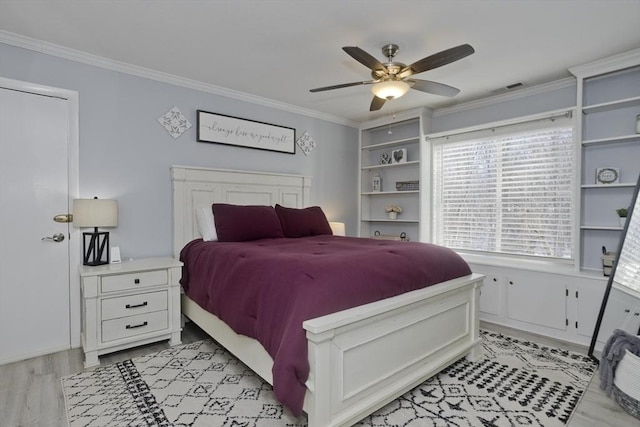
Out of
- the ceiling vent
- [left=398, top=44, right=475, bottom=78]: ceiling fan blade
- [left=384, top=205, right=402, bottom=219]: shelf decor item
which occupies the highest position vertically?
the ceiling vent

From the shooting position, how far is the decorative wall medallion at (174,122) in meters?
3.38

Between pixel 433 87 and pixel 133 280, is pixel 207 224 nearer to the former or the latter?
pixel 133 280

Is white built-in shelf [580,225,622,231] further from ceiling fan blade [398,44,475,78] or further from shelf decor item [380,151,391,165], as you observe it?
shelf decor item [380,151,391,165]

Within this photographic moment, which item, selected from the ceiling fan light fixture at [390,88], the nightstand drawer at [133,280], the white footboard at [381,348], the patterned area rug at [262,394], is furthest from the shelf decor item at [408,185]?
the nightstand drawer at [133,280]

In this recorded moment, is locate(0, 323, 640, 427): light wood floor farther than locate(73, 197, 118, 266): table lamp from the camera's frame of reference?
No

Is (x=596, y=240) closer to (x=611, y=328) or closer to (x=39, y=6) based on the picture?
(x=611, y=328)

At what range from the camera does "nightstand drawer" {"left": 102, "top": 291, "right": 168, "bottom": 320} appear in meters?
2.56

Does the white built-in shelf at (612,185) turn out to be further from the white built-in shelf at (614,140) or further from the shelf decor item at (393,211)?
the shelf decor item at (393,211)

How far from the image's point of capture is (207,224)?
325cm

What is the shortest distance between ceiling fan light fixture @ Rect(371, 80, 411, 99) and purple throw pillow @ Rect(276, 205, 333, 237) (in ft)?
5.37

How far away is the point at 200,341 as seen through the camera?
2967 millimetres

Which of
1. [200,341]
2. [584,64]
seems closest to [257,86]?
[200,341]

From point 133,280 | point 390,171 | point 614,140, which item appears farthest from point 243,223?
point 614,140

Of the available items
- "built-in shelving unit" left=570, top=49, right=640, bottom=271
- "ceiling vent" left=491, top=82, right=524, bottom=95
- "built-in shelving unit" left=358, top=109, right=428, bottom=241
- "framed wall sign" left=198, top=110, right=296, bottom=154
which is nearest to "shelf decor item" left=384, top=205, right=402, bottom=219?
"built-in shelving unit" left=358, top=109, right=428, bottom=241
